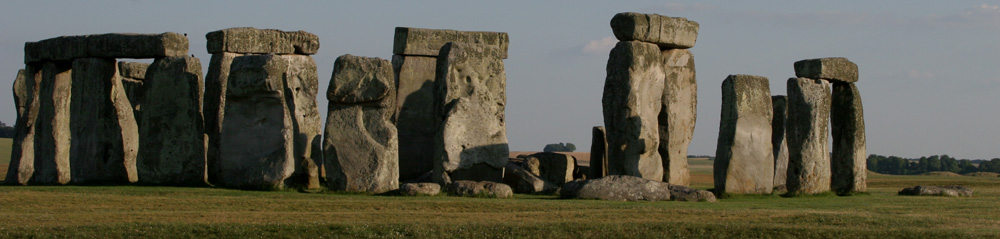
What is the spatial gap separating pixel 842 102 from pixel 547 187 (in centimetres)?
720

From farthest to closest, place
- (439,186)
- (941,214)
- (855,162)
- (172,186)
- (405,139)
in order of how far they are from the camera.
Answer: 1. (405,139)
2. (855,162)
3. (172,186)
4. (439,186)
5. (941,214)

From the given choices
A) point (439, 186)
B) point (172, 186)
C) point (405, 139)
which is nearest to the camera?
point (439, 186)

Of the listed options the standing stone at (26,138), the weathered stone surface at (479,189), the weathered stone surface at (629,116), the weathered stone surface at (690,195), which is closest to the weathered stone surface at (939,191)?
the weathered stone surface at (629,116)

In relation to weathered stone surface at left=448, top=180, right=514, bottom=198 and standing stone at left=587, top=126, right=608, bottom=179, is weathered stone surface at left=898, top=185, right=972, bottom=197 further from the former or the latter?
weathered stone surface at left=448, top=180, right=514, bottom=198

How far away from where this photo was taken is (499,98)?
2909 centimetres

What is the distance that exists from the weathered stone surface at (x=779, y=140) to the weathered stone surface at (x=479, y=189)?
6.10m

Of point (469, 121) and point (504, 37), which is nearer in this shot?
point (469, 121)

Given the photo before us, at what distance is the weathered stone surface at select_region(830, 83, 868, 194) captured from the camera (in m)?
31.0

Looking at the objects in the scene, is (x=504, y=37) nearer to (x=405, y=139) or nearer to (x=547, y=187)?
(x=405, y=139)

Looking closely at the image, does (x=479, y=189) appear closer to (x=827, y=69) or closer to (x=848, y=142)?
(x=827, y=69)

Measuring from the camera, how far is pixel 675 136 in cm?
3200

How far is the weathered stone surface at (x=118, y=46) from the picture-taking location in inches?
1151

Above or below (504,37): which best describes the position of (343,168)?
below

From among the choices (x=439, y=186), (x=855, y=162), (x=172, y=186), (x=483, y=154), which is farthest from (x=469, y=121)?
(x=855, y=162)
